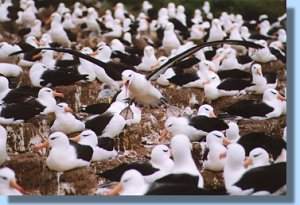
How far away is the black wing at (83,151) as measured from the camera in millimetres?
2283

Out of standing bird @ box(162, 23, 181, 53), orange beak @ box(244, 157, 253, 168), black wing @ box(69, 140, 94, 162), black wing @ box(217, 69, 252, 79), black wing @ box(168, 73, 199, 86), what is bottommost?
orange beak @ box(244, 157, 253, 168)

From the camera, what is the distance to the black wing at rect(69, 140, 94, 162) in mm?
2283

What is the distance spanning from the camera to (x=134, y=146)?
2.35m

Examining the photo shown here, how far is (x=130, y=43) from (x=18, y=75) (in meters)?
0.42

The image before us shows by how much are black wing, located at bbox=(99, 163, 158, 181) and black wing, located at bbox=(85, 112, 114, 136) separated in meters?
0.14

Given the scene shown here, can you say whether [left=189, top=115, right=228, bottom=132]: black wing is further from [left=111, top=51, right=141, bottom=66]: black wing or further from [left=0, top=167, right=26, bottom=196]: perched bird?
[left=0, top=167, right=26, bottom=196]: perched bird

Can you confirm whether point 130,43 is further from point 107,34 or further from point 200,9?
point 200,9

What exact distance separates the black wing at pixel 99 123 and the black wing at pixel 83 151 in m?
0.07

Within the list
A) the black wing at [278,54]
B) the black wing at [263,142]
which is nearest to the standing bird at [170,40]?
the black wing at [278,54]

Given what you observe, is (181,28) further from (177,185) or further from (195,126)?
(177,185)

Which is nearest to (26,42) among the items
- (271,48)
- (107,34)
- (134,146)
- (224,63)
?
(107,34)

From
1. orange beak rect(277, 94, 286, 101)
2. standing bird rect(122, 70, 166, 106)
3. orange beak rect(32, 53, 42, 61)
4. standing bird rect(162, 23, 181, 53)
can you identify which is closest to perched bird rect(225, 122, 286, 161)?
orange beak rect(277, 94, 286, 101)

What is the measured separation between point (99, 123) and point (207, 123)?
1.20 feet

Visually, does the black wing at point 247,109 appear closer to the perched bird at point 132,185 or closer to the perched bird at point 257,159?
the perched bird at point 257,159
